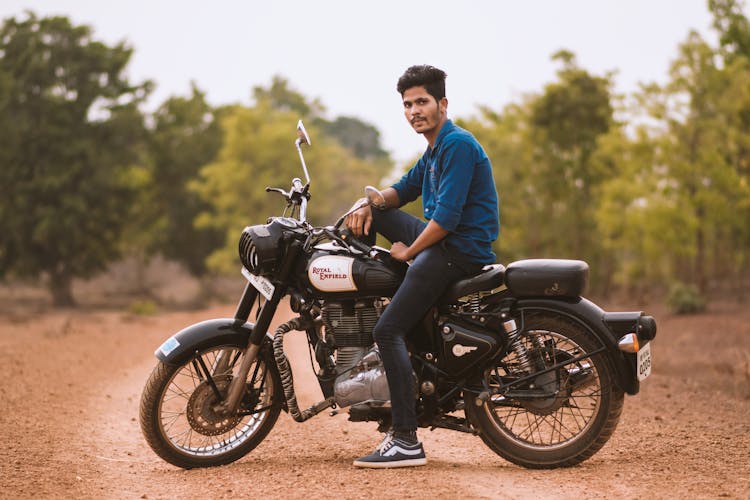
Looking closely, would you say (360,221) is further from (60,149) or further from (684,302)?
(60,149)

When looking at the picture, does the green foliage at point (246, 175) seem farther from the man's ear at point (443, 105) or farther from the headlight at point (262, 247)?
the man's ear at point (443, 105)

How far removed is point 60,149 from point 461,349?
37.0m

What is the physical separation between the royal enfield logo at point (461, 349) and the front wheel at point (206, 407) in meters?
1.26

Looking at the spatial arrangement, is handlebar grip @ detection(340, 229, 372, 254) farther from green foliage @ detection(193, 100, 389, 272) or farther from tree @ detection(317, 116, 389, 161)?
tree @ detection(317, 116, 389, 161)

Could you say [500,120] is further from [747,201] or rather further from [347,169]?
[347,169]

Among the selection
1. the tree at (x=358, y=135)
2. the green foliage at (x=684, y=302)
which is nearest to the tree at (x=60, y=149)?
the green foliage at (x=684, y=302)

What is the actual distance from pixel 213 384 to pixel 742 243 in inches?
1243

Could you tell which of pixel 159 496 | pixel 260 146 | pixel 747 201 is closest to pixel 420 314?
pixel 159 496

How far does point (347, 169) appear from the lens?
67.6 m

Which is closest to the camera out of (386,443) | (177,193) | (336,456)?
(386,443)

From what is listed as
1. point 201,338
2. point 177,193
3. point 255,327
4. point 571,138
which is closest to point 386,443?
point 255,327

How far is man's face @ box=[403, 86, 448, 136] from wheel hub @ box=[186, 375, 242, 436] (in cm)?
212

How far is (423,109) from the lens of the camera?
575 centimetres

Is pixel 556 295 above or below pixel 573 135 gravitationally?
below
